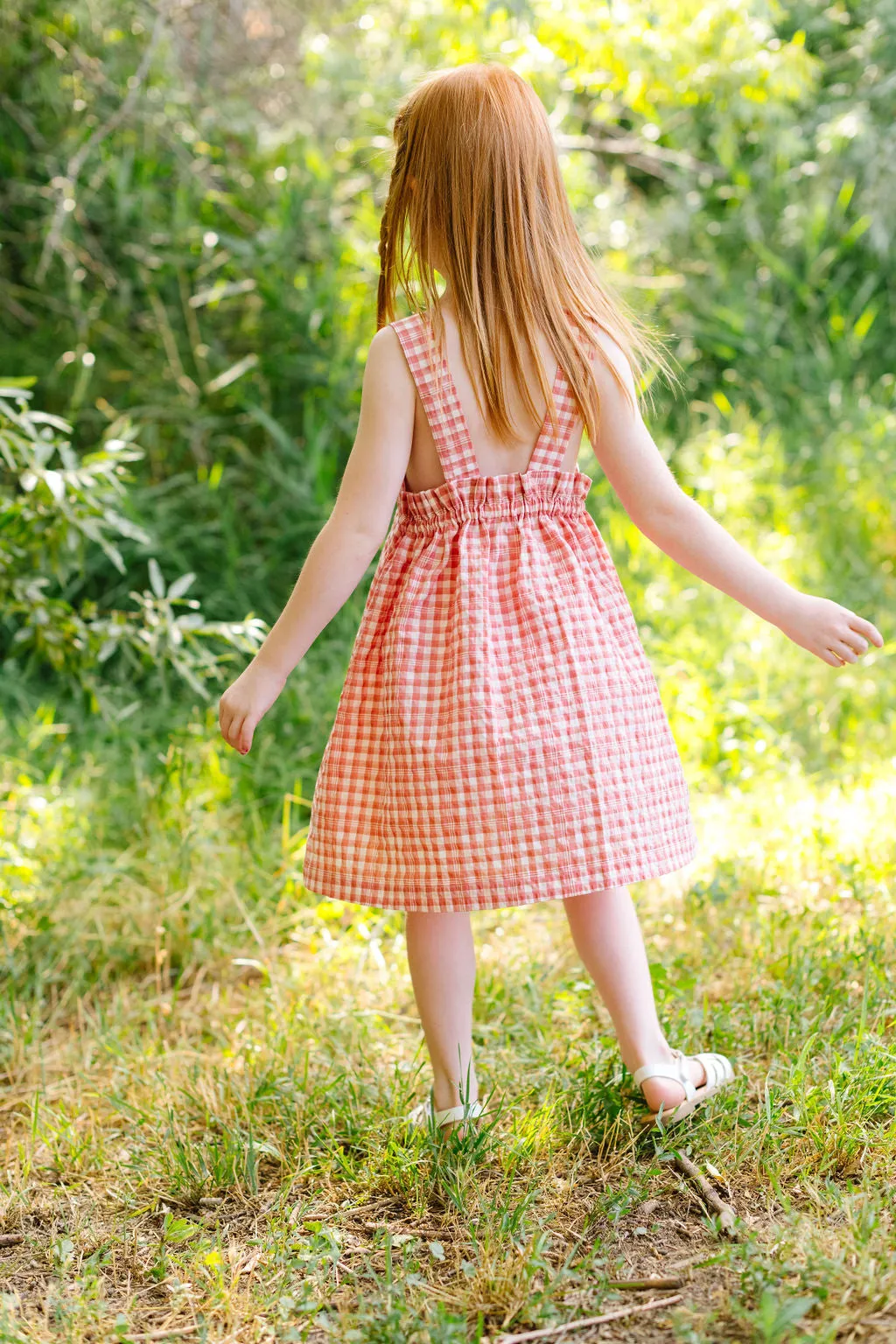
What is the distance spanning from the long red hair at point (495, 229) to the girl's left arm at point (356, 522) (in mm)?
88

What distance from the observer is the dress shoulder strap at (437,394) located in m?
1.76

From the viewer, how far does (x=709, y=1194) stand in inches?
66.0

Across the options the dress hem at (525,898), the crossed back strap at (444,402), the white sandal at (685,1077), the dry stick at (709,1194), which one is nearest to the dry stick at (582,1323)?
the dry stick at (709,1194)

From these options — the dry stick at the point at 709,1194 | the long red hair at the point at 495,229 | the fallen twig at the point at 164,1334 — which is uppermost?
the long red hair at the point at 495,229

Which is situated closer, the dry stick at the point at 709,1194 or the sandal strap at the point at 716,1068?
the dry stick at the point at 709,1194

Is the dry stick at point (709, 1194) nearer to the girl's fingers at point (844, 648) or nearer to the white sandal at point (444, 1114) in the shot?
the white sandal at point (444, 1114)

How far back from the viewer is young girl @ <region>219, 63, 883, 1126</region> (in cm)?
171

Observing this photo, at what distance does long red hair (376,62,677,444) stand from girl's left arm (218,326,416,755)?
0.29 feet

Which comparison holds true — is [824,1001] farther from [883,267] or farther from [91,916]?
[883,267]

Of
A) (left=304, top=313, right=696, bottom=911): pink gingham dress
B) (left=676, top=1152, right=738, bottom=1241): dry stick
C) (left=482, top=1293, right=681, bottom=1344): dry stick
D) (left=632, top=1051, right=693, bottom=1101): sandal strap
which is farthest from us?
(left=632, top=1051, right=693, bottom=1101): sandal strap

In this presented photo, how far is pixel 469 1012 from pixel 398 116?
133 centimetres

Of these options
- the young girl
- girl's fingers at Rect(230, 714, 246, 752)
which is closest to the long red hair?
the young girl

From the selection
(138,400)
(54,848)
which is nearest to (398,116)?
(54,848)

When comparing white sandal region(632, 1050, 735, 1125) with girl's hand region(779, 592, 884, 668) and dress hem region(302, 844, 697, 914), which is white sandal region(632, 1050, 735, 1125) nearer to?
dress hem region(302, 844, 697, 914)
